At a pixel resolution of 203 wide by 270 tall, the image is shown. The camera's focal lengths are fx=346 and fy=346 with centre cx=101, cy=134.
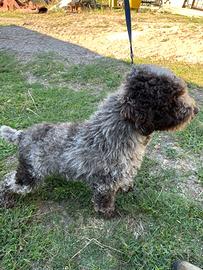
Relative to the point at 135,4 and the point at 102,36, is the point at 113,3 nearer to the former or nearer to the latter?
the point at 135,4

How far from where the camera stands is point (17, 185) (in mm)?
3182

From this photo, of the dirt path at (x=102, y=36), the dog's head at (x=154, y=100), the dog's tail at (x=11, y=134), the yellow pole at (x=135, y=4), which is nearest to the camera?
the dog's head at (x=154, y=100)

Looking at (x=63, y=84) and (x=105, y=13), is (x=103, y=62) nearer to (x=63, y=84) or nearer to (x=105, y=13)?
(x=63, y=84)

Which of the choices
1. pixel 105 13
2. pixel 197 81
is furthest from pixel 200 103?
pixel 105 13

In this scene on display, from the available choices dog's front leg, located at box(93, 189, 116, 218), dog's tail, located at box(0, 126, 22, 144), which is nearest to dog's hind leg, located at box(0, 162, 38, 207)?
dog's tail, located at box(0, 126, 22, 144)

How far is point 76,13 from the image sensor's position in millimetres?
11117

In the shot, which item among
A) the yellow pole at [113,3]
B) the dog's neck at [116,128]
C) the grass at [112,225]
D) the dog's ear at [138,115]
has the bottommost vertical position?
the grass at [112,225]

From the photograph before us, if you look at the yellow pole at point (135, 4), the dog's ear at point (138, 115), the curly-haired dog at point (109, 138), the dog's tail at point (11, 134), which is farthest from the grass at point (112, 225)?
the yellow pole at point (135, 4)

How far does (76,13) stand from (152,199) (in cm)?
903

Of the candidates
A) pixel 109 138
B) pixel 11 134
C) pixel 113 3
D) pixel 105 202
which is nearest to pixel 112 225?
pixel 105 202

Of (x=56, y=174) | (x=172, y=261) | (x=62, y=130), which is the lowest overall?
(x=172, y=261)

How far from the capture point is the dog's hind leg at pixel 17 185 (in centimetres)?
309

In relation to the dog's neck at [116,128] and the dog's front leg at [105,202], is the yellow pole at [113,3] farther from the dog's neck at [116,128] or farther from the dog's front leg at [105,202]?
the dog's front leg at [105,202]

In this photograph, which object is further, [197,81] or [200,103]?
[197,81]
